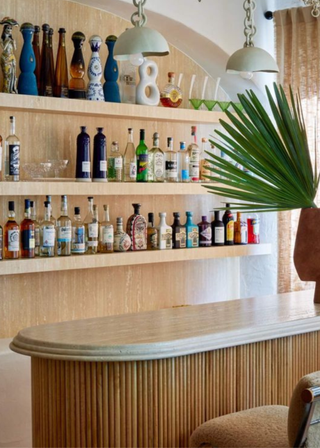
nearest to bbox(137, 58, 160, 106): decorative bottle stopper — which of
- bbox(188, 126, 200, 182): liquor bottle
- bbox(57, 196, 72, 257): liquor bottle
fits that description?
bbox(188, 126, 200, 182): liquor bottle

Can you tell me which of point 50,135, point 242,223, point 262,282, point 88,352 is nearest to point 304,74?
point 242,223

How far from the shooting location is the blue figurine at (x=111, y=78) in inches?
161

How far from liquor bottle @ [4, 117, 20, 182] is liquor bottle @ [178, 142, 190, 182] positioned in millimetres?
1097

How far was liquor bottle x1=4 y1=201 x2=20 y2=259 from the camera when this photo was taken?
3727 millimetres

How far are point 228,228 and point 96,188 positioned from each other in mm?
1060

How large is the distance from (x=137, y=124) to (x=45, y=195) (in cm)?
82

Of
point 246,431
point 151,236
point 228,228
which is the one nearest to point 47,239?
point 151,236

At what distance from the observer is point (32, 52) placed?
3.76 metres

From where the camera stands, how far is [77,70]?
Result: 3975 millimetres

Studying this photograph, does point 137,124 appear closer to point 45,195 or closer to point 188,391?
point 45,195

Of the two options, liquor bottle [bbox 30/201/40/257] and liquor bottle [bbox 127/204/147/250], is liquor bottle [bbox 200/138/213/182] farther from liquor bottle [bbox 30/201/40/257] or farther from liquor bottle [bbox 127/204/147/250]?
liquor bottle [bbox 30/201/40/257]

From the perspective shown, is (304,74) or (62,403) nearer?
(62,403)

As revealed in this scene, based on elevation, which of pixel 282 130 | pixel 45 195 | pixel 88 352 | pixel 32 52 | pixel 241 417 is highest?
pixel 32 52

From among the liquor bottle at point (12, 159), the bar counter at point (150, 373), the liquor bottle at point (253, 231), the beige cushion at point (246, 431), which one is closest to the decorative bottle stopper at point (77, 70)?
the liquor bottle at point (12, 159)
